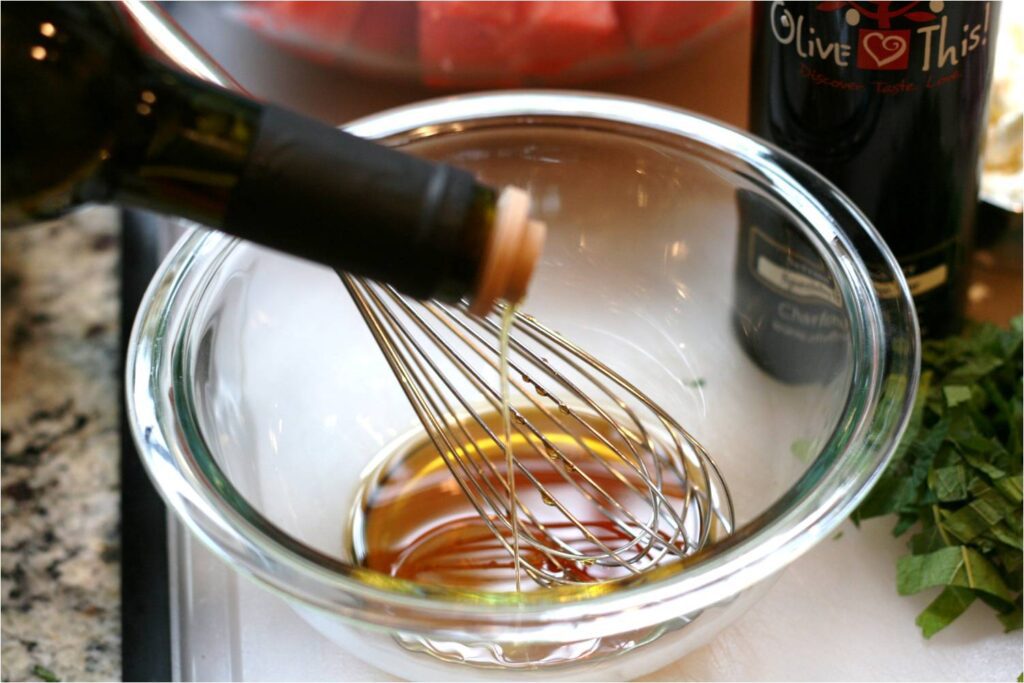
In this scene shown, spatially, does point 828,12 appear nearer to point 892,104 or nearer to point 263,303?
point 892,104

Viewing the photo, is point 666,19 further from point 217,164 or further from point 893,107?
point 217,164

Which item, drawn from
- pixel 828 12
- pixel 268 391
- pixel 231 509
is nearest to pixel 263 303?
pixel 268 391

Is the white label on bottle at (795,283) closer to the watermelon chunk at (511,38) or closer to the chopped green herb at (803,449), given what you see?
the chopped green herb at (803,449)

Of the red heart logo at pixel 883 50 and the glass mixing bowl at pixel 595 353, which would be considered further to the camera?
the red heart logo at pixel 883 50

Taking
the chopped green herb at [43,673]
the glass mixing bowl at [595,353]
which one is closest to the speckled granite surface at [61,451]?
the chopped green herb at [43,673]

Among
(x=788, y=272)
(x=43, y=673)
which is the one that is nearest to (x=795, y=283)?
(x=788, y=272)

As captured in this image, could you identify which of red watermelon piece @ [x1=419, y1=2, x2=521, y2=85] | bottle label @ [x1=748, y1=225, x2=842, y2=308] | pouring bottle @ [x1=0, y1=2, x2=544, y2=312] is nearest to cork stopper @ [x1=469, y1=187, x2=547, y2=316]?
pouring bottle @ [x1=0, y1=2, x2=544, y2=312]
